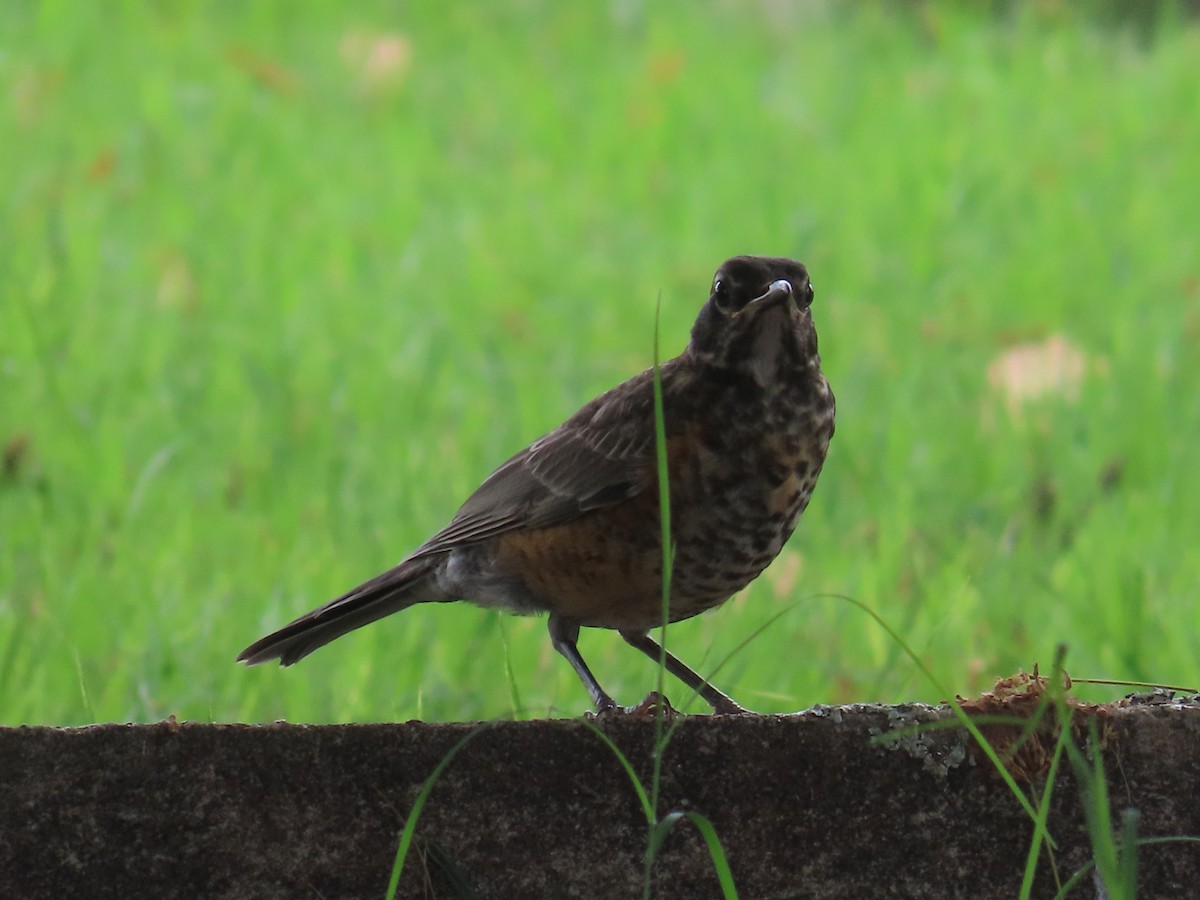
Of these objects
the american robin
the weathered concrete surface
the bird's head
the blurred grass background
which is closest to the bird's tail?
the american robin

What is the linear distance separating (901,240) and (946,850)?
18.3 feet

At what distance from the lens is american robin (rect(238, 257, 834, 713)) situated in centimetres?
338

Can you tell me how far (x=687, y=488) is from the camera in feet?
11.1

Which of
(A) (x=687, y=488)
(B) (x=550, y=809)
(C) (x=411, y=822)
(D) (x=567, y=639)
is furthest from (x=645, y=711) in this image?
(D) (x=567, y=639)

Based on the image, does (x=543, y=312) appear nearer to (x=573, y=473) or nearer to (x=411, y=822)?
(x=573, y=473)

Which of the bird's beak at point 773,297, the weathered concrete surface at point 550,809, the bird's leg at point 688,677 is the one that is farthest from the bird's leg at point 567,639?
the weathered concrete surface at point 550,809

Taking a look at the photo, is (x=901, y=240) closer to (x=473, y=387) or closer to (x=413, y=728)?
(x=473, y=387)

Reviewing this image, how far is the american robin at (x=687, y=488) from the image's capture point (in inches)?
133

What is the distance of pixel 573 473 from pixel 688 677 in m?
0.47

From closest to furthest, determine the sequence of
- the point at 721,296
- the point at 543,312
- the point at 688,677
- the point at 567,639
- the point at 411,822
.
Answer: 1. the point at 411,822
2. the point at 721,296
3. the point at 688,677
4. the point at 567,639
5. the point at 543,312

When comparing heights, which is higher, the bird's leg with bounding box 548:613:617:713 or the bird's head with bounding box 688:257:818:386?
the bird's head with bounding box 688:257:818:386

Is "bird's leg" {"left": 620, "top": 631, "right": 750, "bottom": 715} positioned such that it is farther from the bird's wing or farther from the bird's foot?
the bird's foot

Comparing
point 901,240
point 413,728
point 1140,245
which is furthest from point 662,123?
point 413,728

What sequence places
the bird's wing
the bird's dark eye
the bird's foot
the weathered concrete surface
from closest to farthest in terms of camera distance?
the weathered concrete surface < the bird's foot < the bird's dark eye < the bird's wing
